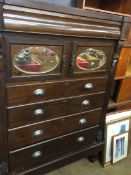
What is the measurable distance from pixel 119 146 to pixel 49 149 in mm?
850

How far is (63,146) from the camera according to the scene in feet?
5.52

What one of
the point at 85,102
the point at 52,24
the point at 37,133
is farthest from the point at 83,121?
the point at 52,24

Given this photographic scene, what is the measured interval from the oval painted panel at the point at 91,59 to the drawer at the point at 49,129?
437mm

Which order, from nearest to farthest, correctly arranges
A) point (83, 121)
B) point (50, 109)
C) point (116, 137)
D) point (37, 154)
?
point (50, 109) → point (37, 154) → point (83, 121) → point (116, 137)

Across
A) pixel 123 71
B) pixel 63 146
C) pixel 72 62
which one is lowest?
pixel 63 146

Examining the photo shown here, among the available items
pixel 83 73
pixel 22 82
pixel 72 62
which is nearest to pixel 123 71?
pixel 83 73

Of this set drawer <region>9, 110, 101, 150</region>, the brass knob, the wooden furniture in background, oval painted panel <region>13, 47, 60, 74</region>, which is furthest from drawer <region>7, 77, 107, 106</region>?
the wooden furniture in background

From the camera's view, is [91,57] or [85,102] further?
[85,102]

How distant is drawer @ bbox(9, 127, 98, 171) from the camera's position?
1.46 metres

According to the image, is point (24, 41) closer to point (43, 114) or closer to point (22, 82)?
point (22, 82)

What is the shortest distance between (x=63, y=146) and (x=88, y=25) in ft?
3.40

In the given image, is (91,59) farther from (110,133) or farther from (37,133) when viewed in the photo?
(110,133)

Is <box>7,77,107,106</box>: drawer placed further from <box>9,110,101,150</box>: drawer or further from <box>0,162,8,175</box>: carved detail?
<box>0,162,8,175</box>: carved detail

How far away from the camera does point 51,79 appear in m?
1.35
